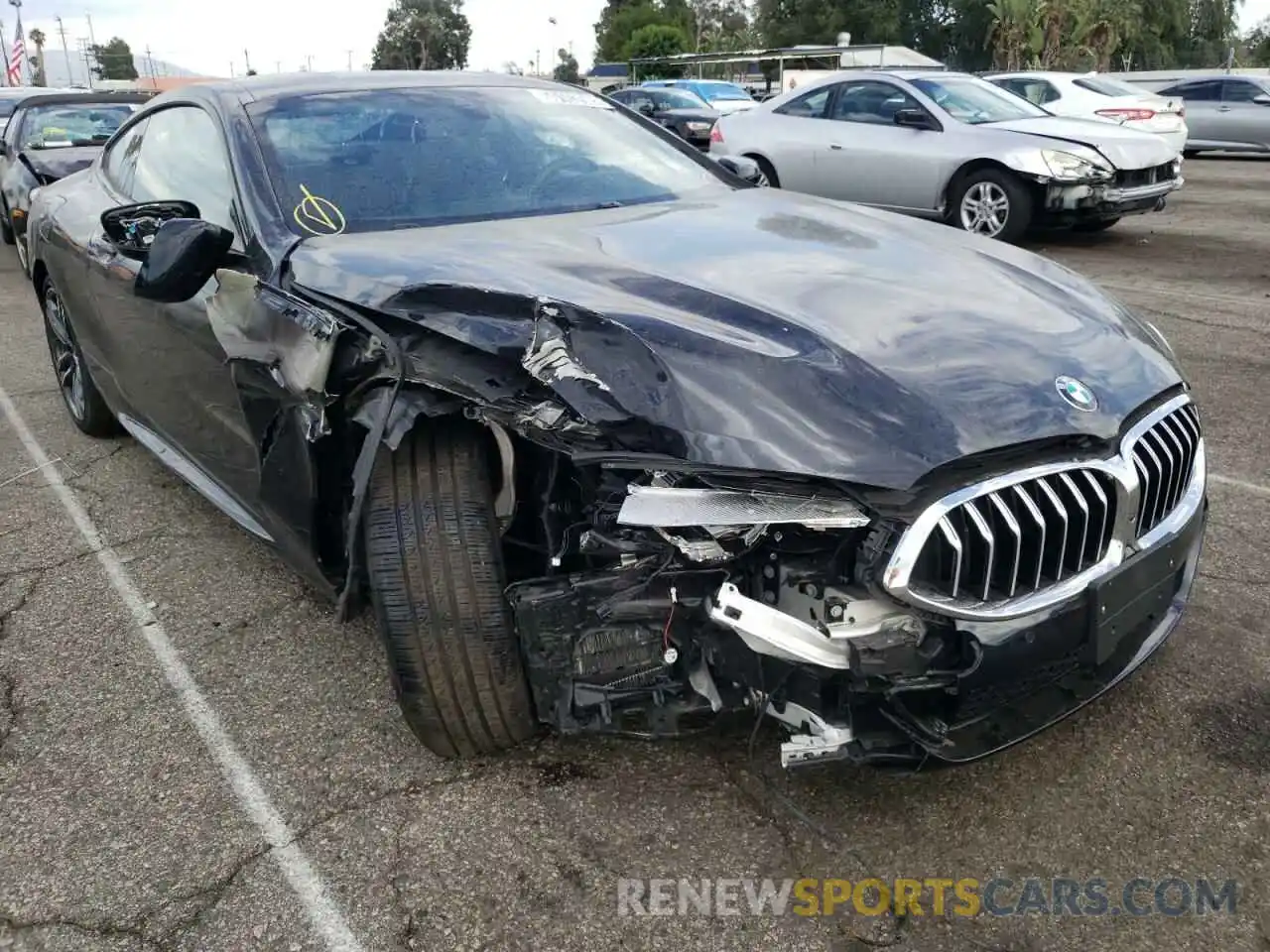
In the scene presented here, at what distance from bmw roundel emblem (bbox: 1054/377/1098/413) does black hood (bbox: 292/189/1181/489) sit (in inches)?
0.7

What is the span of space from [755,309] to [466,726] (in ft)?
3.68

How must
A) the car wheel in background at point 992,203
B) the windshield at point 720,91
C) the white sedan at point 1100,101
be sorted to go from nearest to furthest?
the car wheel in background at point 992,203
the white sedan at point 1100,101
the windshield at point 720,91

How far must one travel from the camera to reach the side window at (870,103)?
9805 mm

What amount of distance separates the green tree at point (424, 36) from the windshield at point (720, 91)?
65765 mm

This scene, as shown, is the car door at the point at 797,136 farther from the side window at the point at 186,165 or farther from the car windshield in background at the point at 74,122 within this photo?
the side window at the point at 186,165

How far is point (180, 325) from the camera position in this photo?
10.6 feet

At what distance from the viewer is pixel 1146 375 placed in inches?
98.0

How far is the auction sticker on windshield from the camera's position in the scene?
151 inches

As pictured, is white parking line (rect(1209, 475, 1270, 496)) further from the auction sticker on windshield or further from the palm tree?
the palm tree

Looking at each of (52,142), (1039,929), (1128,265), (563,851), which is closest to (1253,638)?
(1039,929)

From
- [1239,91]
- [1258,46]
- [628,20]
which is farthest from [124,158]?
[628,20]

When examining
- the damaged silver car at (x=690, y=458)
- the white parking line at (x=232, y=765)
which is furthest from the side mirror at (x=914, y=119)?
the white parking line at (x=232, y=765)

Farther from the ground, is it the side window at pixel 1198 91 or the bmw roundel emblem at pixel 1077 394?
the side window at pixel 1198 91

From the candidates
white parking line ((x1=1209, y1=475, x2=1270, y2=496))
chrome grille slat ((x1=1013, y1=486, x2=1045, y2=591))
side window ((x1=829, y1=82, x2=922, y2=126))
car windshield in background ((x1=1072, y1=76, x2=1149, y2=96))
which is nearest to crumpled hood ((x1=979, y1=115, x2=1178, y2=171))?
side window ((x1=829, y1=82, x2=922, y2=126))
